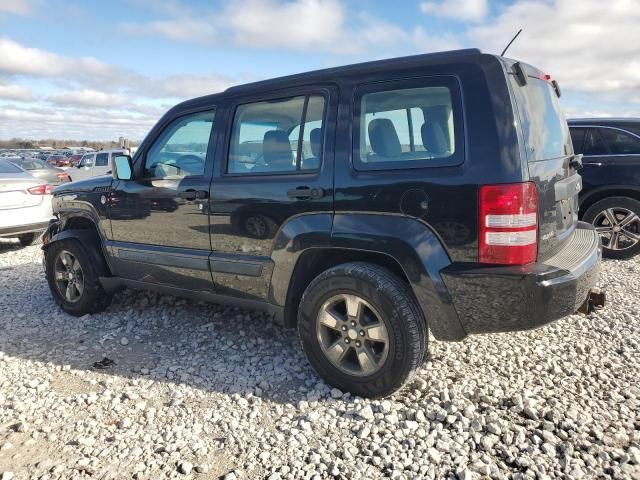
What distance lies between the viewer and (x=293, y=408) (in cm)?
304

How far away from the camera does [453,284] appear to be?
2.67 metres

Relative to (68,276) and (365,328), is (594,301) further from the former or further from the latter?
(68,276)

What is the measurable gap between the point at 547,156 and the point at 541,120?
242mm

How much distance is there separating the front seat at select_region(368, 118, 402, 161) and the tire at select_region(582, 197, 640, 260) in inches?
167

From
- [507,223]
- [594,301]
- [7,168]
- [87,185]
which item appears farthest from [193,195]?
[7,168]

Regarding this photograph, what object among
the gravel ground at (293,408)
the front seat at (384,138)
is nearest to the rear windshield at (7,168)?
the gravel ground at (293,408)

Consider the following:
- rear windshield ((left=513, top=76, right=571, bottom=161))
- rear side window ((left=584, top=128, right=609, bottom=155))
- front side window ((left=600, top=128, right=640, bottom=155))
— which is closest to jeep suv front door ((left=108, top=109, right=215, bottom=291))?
rear windshield ((left=513, top=76, right=571, bottom=161))

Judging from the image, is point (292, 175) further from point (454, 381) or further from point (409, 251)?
point (454, 381)

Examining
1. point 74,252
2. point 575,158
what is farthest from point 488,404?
point 74,252

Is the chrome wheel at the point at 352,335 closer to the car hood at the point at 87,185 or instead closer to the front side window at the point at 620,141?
the car hood at the point at 87,185

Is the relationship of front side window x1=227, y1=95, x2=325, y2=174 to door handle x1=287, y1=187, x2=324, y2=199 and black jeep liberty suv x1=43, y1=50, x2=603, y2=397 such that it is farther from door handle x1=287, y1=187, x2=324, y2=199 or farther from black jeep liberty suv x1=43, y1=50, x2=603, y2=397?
door handle x1=287, y1=187, x2=324, y2=199

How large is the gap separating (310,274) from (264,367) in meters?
0.81

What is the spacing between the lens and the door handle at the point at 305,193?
306cm

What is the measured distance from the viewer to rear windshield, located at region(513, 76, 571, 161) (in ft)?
8.88
